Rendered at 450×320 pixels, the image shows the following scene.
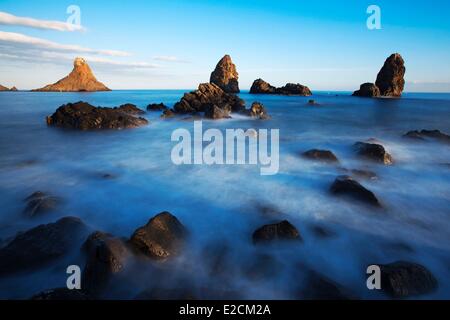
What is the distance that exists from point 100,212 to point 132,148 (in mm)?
7903

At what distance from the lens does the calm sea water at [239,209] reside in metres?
5.11

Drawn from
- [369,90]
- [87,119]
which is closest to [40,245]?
[87,119]

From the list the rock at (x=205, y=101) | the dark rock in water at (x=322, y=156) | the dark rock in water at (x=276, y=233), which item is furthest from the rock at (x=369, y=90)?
the dark rock in water at (x=276, y=233)

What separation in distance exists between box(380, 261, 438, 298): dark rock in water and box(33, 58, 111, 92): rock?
17406cm

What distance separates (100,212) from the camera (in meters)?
7.54

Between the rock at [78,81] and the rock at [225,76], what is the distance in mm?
88794

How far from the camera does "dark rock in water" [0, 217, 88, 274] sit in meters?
5.12

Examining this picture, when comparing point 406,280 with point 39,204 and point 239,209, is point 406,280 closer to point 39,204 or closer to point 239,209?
point 239,209

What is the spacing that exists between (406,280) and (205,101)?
30.7m

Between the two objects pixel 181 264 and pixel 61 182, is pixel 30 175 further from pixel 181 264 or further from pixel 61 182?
pixel 181 264

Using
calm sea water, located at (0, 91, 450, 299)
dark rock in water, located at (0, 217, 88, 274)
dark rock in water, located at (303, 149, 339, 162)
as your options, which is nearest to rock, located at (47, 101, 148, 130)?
calm sea water, located at (0, 91, 450, 299)

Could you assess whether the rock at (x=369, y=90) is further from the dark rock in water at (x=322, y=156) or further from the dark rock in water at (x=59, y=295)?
the dark rock in water at (x=59, y=295)

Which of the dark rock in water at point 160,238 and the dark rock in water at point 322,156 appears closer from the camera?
the dark rock in water at point 160,238

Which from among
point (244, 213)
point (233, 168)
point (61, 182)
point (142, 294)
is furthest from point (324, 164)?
point (61, 182)
